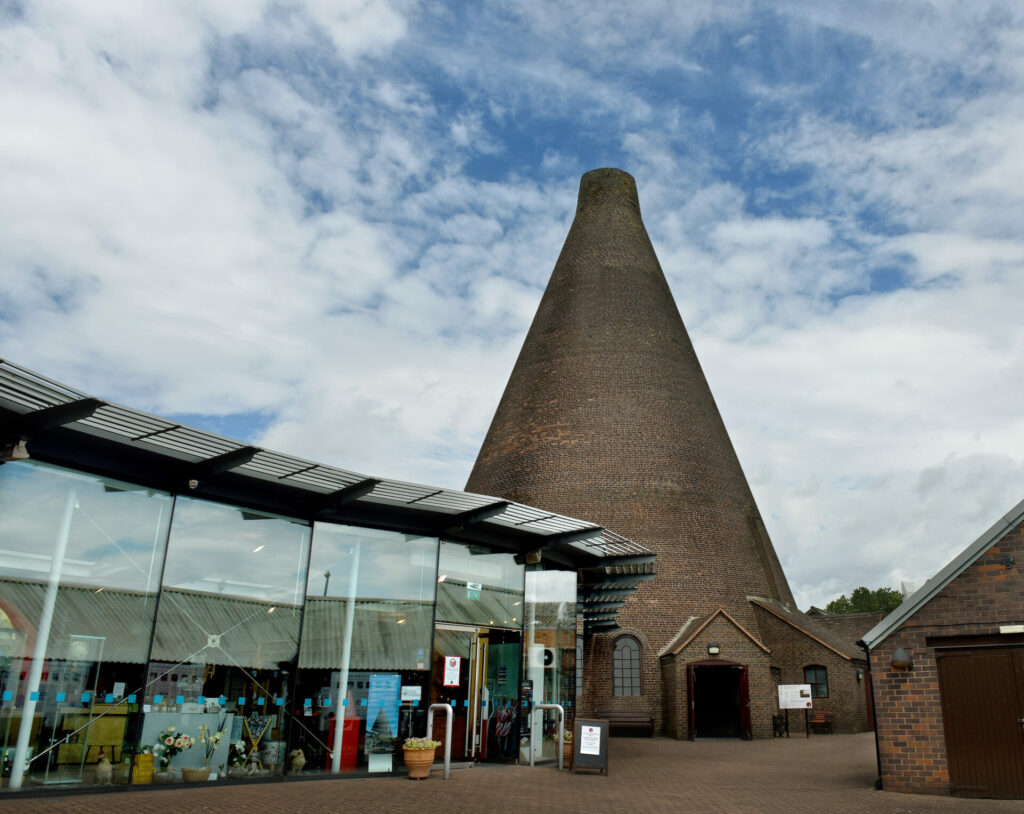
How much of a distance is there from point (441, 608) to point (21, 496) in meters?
6.37

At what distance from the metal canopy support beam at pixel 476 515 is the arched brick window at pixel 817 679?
18466mm

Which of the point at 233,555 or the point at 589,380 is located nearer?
the point at 233,555

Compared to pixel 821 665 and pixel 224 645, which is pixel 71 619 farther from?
pixel 821 665

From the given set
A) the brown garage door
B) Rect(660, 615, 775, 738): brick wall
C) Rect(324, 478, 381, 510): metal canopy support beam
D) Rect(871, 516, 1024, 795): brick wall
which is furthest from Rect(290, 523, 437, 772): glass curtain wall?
Answer: Rect(660, 615, 775, 738): brick wall

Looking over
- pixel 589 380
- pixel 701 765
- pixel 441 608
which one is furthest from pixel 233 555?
pixel 589 380

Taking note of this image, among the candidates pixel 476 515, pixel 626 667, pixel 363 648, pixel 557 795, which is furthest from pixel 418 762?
pixel 626 667

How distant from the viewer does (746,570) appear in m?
28.4

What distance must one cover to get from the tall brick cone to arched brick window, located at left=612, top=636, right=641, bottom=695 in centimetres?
33

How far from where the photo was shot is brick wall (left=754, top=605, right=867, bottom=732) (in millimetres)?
26578

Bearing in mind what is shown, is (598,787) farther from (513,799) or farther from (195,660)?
(195,660)

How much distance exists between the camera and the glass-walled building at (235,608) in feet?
30.5

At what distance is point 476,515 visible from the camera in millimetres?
13070

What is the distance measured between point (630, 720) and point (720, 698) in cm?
446

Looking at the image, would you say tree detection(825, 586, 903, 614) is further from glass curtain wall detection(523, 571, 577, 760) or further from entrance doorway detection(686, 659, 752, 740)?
glass curtain wall detection(523, 571, 577, 760)
